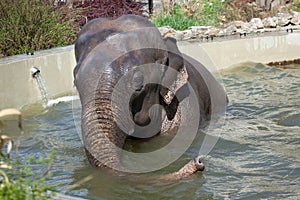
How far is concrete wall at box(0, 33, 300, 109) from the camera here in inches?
318

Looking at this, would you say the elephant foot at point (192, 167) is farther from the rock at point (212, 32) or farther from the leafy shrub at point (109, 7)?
the leafy shrub at point (109, 7)

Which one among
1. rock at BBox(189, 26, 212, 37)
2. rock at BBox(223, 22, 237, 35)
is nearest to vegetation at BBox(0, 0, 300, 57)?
rock at BBox(189, 26, 212, 37)

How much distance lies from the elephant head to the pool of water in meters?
0.30

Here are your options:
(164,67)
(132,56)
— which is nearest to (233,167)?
(164,67)

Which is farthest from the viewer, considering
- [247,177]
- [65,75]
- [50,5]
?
[50,5]

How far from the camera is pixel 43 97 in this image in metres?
8.61

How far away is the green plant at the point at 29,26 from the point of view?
9.18m

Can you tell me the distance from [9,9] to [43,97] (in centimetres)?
171

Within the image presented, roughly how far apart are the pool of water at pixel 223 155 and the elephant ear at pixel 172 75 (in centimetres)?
61

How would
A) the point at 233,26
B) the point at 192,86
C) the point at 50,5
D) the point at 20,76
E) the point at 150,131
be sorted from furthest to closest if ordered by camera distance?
1. the point at 233,26
2. the point at 50,5
3. the point at 20,76
4. the point at 192,86
5. the point at 150,131

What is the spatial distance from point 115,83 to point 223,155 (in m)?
1.96

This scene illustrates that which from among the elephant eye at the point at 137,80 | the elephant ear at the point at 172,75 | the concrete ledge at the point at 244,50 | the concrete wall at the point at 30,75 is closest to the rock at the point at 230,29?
the concrete ledge at the point at 244,50

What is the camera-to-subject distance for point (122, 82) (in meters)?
4.32

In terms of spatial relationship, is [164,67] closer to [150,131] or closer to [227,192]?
[150,131]
